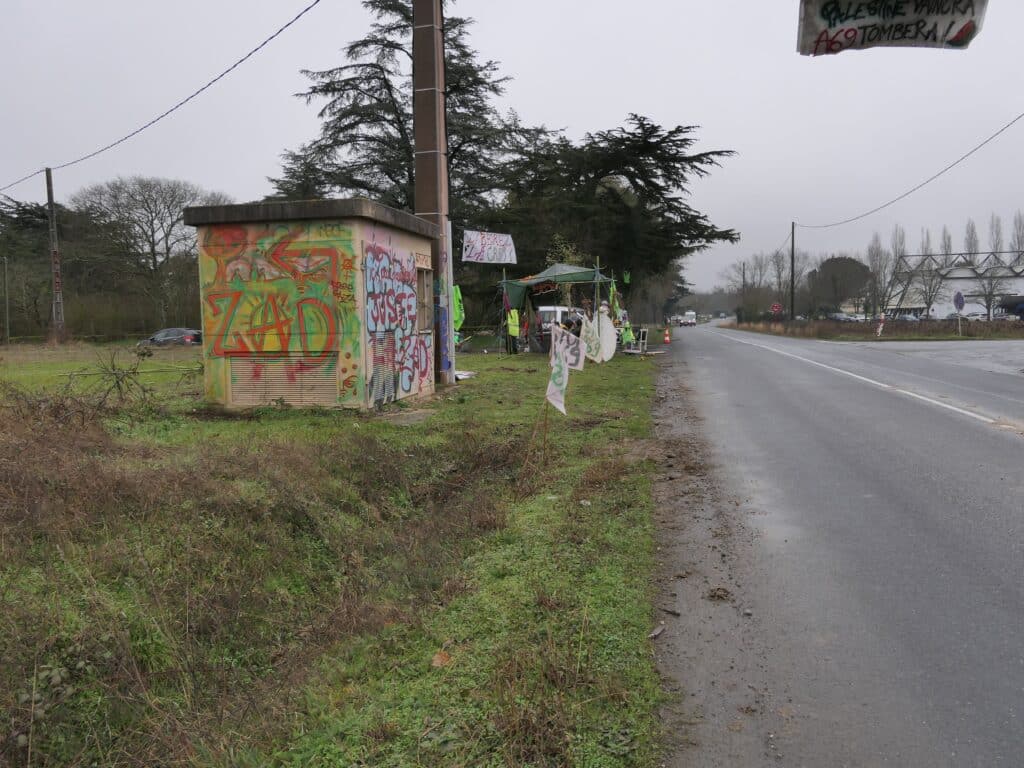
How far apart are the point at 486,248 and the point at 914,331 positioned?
1114 inches

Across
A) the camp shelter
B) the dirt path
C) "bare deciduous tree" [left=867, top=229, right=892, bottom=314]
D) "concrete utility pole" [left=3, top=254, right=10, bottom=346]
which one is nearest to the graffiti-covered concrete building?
the dirt path

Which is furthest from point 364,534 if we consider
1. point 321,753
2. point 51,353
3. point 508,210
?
point 508,210

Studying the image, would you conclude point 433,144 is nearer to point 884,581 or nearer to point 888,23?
point 888,23

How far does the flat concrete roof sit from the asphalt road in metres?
5.75

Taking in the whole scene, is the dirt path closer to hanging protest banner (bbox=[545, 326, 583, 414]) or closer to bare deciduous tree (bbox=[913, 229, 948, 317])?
hanging protest banner (bbox=[545, 326, 583, 414])

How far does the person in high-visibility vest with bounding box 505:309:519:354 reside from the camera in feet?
89.6

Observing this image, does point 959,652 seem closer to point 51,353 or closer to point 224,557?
point 224,557

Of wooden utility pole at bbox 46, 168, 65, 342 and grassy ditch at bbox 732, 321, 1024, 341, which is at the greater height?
wooden utility pole at bbox 46, 168, 65, 342

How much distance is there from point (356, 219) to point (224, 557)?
7220 mm

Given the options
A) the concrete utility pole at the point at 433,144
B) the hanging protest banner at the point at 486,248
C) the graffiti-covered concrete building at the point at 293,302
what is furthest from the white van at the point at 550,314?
the graffiti-covered concrete building at the point at 293,302

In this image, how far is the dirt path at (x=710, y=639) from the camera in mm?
3262

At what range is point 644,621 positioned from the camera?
436 cm

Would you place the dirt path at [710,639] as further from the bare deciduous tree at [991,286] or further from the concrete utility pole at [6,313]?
the bare deciduous tree at [991,286]

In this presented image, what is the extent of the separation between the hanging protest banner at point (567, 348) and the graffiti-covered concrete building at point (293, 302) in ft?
12.7
